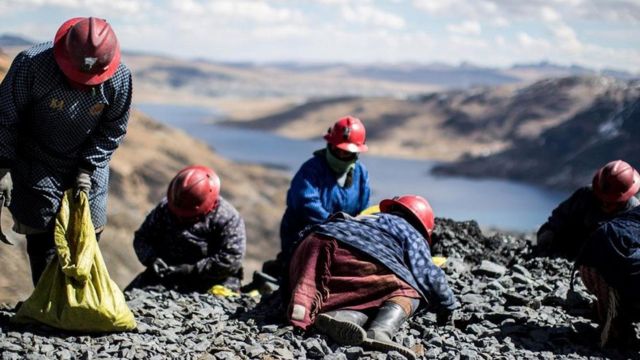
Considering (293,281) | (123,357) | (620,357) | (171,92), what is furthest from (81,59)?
(171,92)

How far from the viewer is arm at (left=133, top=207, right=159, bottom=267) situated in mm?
7301

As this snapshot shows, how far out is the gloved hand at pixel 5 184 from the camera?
15.3 feet

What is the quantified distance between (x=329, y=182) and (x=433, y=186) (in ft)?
203

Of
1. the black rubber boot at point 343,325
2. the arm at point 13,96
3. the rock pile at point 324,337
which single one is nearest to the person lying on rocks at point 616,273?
the rock pile at point 324,337

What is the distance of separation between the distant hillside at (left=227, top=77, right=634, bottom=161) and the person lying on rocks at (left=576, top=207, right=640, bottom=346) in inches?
1517

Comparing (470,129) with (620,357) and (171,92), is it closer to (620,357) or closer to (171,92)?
(620,357)

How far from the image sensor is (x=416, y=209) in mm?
5992

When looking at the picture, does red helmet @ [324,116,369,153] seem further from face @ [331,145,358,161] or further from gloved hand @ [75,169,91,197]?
gloved hand @ [75,169,91,197]

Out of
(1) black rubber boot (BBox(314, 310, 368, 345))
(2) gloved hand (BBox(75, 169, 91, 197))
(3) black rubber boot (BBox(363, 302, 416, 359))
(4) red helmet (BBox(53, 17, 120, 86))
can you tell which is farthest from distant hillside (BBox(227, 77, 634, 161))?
(4) red helmet (BBox(53, 17, 120, 86))

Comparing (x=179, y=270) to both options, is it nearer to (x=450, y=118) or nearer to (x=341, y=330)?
(x=341, y=330)

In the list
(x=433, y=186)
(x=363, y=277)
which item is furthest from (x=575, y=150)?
(x=363, y=277)

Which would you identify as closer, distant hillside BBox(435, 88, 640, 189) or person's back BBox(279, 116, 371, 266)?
person's back BBox(279, 116, 371, 266)

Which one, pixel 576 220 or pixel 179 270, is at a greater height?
pixel 576 220

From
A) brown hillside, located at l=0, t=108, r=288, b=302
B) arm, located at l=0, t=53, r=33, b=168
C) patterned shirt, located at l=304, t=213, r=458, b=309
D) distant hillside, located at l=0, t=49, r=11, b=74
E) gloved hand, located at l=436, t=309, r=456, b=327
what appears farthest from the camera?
distant hillside, located at l=0, t=49, r=11, b=74
